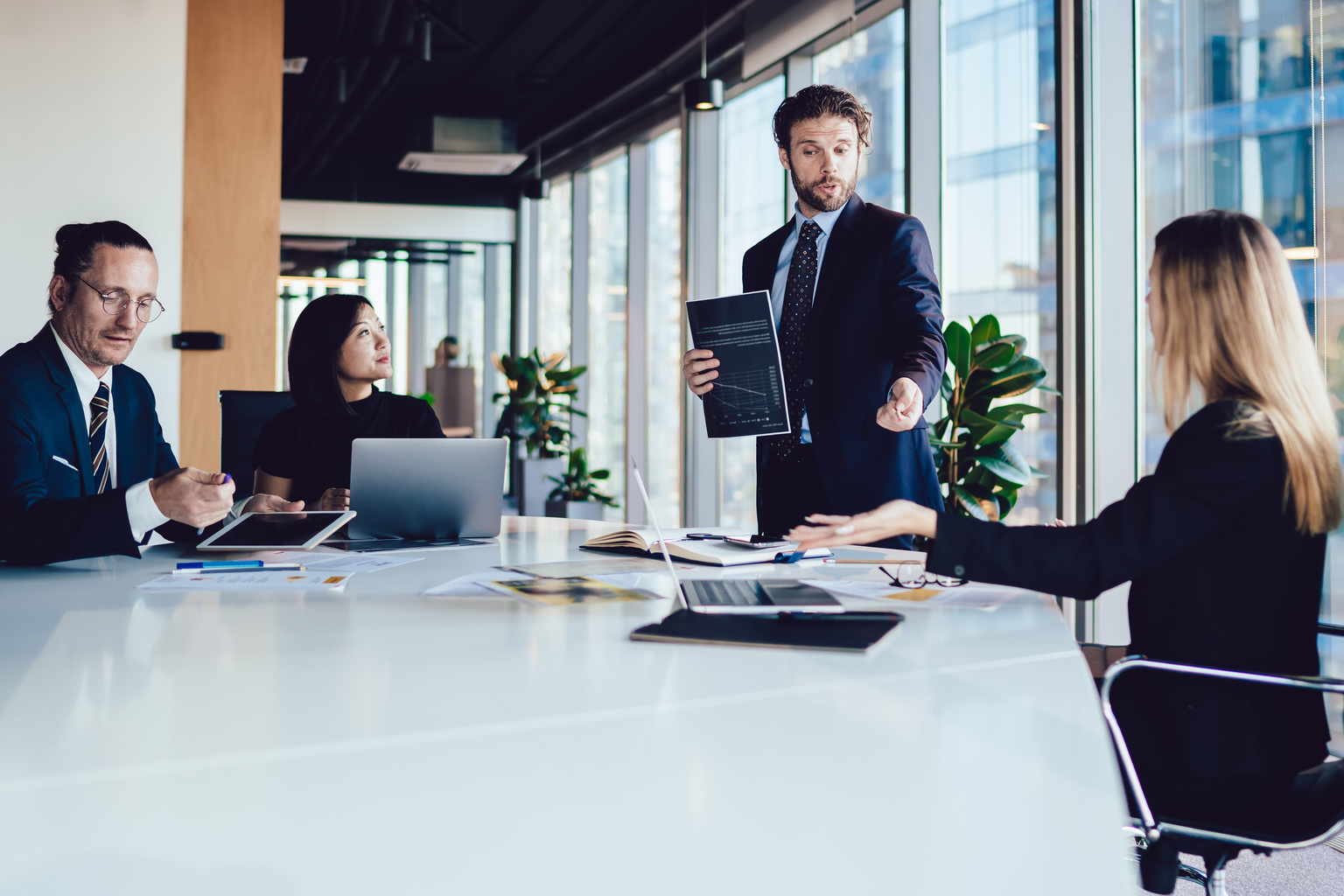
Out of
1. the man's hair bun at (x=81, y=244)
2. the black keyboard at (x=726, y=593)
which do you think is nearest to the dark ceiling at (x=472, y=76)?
the man's hair bun at (x=81, y=244)

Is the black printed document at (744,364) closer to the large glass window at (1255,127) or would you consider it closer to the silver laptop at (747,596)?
the silver laptop at (747,596)

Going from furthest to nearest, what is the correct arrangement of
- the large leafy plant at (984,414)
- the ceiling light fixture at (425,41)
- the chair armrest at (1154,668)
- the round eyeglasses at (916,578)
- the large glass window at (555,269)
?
1. the large glass window at (555,269)
2. the ceiling light fixture at (425,41)
3. the large leafy plant at (984,414)
4. the round eyeglasses at (916,578)
5. the chair armrest at (1154,668)

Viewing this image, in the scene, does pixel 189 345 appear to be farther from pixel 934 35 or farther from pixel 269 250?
pixel 934 35

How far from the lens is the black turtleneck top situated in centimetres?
282

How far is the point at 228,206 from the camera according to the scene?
452cm

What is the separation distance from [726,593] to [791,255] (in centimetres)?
154

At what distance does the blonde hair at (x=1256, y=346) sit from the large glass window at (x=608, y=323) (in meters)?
7.49

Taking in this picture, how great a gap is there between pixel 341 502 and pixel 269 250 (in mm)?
2653

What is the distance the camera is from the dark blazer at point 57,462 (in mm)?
1729

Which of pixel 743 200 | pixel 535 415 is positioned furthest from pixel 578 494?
pixel 743 200

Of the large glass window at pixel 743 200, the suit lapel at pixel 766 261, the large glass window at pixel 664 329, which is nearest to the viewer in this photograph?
the suit lapel at pixel 766 261

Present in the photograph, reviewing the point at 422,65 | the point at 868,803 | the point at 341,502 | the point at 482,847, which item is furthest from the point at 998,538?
the point at 422,65

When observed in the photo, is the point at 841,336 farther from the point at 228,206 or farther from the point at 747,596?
the point at 228,206

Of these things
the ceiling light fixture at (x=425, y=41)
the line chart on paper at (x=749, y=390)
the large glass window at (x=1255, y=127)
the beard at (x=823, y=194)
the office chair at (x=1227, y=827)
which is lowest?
the office chair at (x=1227, y=827)
